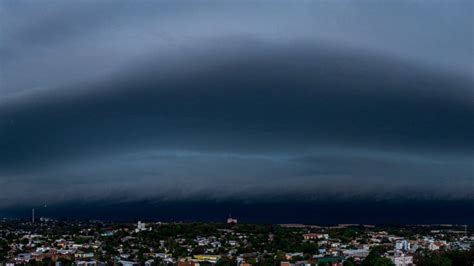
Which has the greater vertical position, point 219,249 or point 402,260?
point 219,249

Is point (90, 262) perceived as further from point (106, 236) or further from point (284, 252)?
point (106, 236)

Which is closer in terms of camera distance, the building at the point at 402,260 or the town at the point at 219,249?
the town at the point at 219,249

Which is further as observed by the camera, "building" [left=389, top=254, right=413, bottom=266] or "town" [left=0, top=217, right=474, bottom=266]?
"building" [left=389, top=254, right=413, bottom=266]

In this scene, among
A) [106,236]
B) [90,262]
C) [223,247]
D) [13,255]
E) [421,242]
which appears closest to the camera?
[90,262]

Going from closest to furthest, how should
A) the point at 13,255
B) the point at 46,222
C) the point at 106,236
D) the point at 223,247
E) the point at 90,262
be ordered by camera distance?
1. the point at 90,262
2. the point at 13,255
3. the point at 223,247
4. the point at 106,236
5. the point at 46,222

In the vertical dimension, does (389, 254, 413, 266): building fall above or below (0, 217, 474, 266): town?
below

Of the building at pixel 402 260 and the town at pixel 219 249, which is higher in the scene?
the town at pixel 219 249

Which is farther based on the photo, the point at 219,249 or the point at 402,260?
the point at 219,249

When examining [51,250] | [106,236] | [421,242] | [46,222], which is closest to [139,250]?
[51,250]
